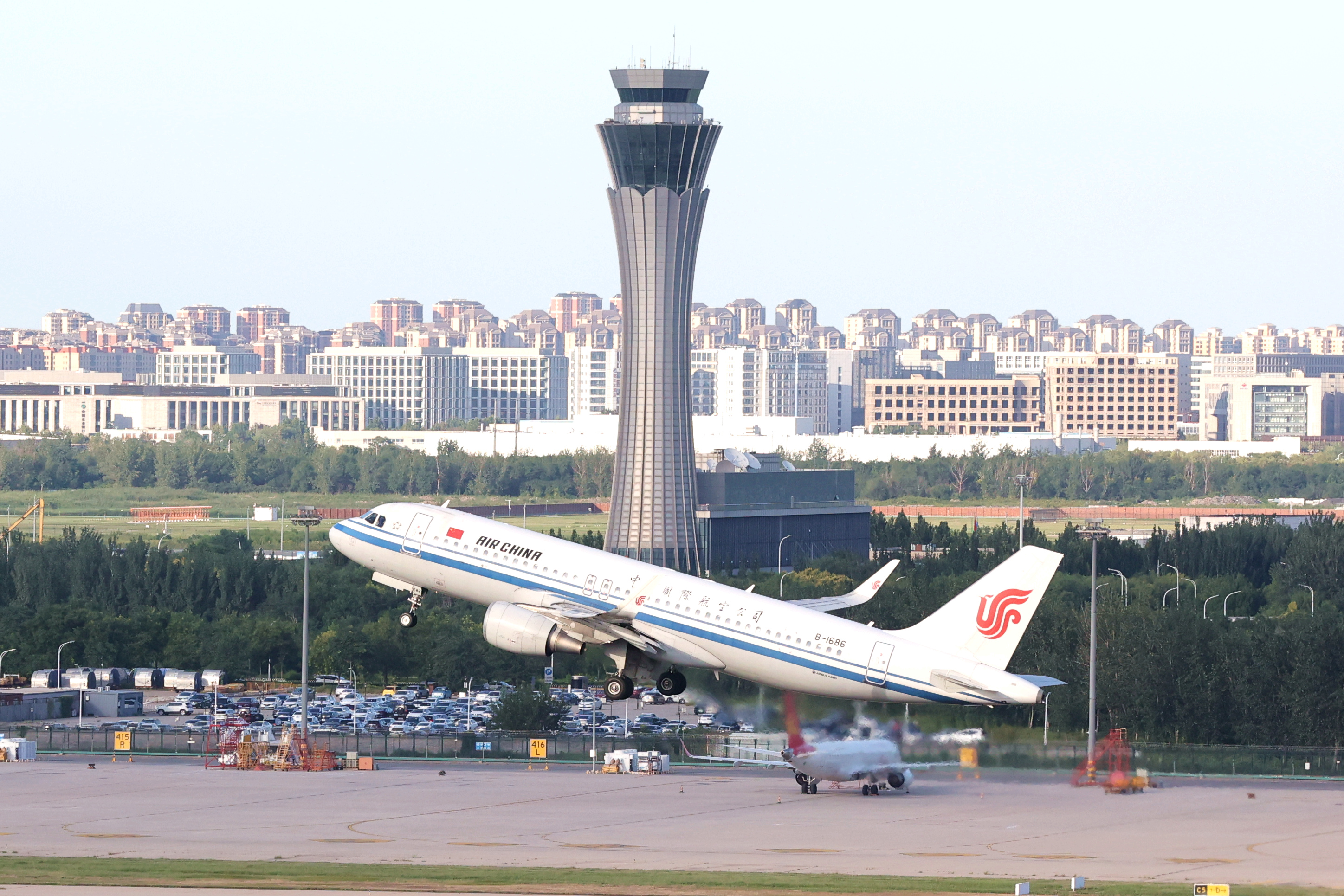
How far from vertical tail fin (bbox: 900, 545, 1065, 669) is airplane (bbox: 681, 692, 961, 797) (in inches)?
346

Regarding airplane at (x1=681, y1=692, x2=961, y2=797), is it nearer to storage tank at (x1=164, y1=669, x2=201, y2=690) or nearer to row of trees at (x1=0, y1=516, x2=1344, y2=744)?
row of trees at (x1=0, y1=516, x2=1344, y2=744)

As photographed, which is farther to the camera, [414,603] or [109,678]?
[109,678]

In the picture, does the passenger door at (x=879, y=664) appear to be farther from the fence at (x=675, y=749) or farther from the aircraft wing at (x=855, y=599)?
the fence at (x=675, y=749)

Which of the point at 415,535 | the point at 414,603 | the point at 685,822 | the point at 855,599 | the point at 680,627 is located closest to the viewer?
the point at 685,822

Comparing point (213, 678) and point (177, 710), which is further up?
point (213, 678)

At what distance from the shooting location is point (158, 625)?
160875 millimetres

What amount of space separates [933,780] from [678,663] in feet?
46.1

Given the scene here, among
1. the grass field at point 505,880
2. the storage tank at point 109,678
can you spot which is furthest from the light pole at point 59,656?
the grass field at point 505,880

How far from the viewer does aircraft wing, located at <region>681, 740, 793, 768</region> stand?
105688mm

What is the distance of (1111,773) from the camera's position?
316ft

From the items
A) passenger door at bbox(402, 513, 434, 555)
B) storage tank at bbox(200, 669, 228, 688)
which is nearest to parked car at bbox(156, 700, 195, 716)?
storage tank at bbox(200, 669, 228, 688)

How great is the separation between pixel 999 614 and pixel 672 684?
12482 millimetres

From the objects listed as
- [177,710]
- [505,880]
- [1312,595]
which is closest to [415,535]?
[505,880]

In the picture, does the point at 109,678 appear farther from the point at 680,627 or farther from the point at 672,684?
the point at 680,627
